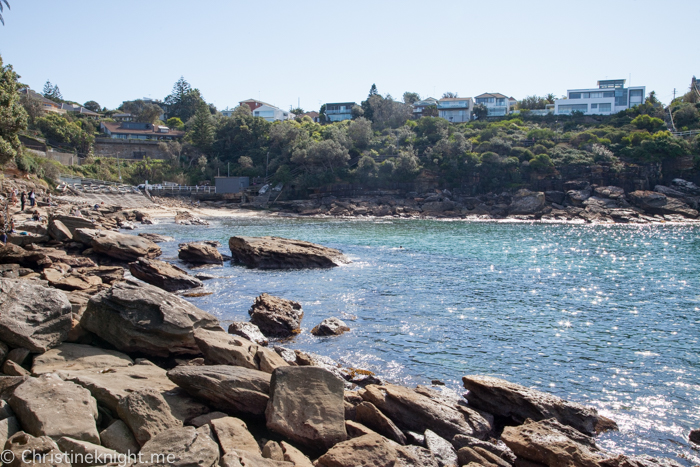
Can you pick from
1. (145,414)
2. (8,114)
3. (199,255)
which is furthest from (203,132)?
(145,414)

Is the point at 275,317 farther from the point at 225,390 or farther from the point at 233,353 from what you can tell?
the point at 225,390

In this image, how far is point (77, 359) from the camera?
9.04m

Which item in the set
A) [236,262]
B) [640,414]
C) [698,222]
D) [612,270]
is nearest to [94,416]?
[640,414]

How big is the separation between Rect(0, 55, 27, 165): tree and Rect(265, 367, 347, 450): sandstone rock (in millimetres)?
31510

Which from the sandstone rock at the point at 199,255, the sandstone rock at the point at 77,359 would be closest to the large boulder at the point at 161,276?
the sandstone rock at the point at 199,255

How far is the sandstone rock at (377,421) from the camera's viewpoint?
27.5ft

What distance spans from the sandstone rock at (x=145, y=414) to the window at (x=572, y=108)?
112m

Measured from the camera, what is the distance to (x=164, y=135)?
3720 inches

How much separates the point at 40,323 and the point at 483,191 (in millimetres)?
68976

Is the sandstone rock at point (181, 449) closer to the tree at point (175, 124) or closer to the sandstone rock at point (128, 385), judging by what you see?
the sandstone rock at point (128, 385)

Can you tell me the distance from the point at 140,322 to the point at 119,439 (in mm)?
4311

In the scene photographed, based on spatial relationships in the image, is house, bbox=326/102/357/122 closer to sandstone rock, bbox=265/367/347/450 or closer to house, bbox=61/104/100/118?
house, bbox=61/104/100/118

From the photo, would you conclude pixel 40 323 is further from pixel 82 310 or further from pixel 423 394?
pixel 423 394

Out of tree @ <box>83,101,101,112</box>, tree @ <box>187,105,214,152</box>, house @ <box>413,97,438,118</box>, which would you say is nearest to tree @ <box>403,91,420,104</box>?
house @ <box>413,97,438,118</box>
